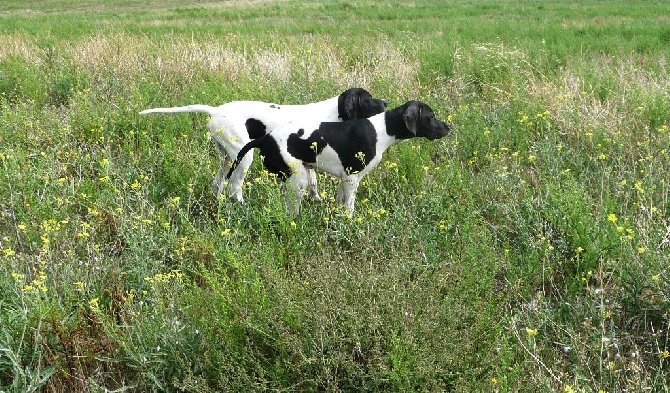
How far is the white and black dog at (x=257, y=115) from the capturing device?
Answer: 15.3ft

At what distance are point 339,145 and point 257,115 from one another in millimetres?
836

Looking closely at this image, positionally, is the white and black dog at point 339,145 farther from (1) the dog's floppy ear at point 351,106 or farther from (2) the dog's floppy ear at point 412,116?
(1) the dog's floppy ear at point 351,106

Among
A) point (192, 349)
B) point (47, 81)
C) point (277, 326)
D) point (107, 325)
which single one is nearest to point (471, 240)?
point (277, 326)

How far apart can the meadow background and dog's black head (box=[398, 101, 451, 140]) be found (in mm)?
284

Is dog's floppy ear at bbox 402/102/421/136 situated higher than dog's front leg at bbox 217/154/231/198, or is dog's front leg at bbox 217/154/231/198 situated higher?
dog's floppy ear at bbox 402/102/421/136

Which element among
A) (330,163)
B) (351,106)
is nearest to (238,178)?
(330,163)

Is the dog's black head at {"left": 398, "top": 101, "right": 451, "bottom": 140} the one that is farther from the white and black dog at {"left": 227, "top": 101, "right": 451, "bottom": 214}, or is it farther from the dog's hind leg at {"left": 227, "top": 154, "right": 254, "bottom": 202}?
the dog's hind leg at {"left": 227, "top": 154, "right": 254, "bottom": 202}

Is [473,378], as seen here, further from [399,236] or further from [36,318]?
[36,318]

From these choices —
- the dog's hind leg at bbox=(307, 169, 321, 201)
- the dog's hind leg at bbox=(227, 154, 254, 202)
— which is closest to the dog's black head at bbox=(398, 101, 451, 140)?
the dog's hind leg at bbox=(307, 169, 321, 201)

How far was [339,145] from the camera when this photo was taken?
14.2 feet

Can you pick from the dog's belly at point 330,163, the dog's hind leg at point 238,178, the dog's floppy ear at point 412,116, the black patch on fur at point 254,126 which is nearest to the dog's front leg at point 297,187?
the dog's belly at point 330,163

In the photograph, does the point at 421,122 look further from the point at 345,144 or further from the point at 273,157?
the point at 273,157

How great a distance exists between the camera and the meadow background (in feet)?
8.04

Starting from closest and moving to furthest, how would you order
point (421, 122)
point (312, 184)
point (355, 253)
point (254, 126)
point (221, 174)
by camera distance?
point (355, 253)
point (421, 122)
point (312, 184)
point (254, 126)
point (221, 174)
